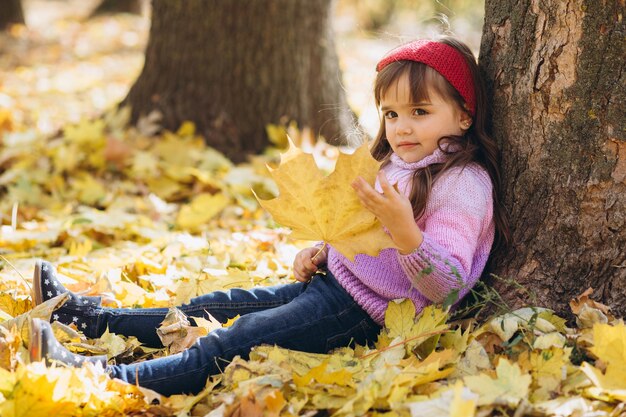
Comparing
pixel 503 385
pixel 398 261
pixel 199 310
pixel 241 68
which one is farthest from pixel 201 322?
pixel 241 68

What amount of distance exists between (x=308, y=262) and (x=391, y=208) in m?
0.62

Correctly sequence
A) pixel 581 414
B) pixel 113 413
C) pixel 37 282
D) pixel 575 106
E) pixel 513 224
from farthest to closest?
pixel 37 282 → pixel 513 224 → pixel 575 106 → pixel 113 413 → pixel 581 414

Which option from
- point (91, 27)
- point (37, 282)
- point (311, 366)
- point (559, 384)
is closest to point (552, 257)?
point (559, 384)

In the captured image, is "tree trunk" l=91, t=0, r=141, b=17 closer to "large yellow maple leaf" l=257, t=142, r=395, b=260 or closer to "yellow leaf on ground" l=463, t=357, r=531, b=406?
"large yellow maple leaf" l=257, t=142, r=395, b=260

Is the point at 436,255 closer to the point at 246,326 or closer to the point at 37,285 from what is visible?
the point at 246,326

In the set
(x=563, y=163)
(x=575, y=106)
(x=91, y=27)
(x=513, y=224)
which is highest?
(x=575, y=106)

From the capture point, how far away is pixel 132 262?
2895 mm

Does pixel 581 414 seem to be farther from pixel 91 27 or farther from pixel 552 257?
pixel 91 27

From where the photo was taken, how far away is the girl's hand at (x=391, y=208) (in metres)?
1.82

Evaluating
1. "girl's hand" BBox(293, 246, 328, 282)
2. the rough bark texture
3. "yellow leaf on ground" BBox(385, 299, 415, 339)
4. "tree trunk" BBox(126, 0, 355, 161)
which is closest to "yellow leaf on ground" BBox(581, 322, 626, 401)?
the rough bark texture

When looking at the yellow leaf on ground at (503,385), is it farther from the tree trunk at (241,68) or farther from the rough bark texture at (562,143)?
the tree trunk at (241,68)

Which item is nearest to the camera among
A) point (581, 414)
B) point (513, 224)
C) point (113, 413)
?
point (581, 414)

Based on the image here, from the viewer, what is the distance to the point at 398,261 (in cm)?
206

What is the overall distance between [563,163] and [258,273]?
4.23 feet
